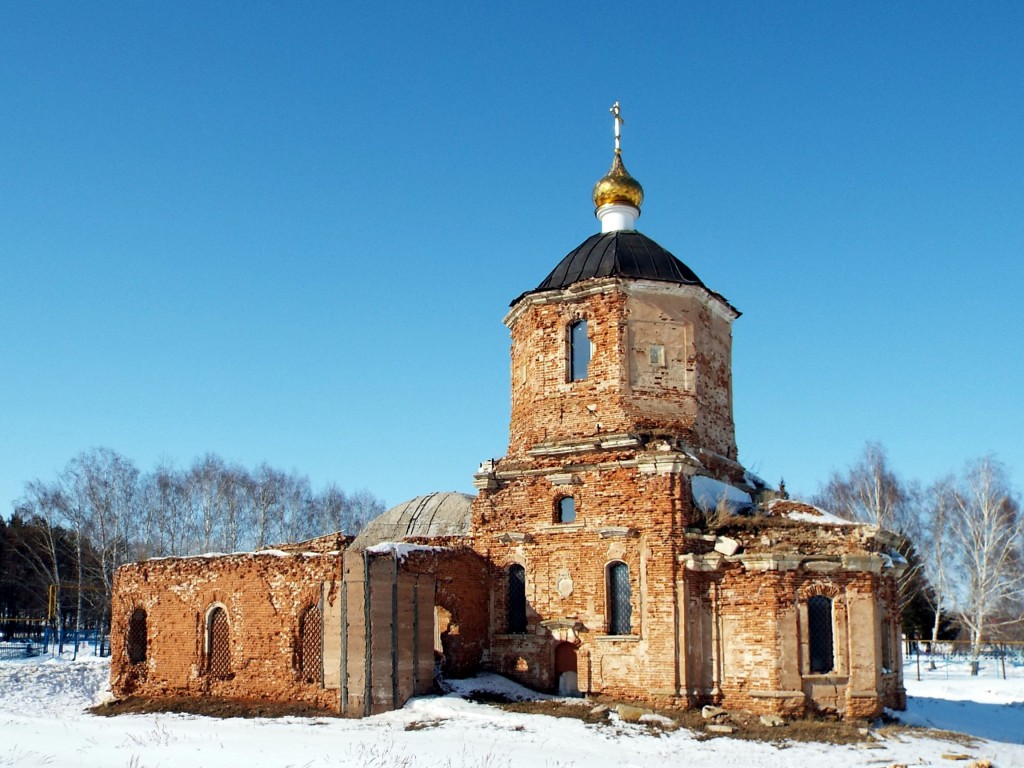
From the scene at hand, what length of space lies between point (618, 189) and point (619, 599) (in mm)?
8707

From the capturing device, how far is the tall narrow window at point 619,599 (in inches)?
677

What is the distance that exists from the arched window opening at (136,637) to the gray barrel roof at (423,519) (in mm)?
5053

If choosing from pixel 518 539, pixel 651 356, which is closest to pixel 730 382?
pixel 651 356

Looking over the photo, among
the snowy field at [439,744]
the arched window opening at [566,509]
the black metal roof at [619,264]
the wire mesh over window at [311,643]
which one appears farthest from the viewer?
the black metal roof at [619,264]

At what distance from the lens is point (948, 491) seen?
110ft

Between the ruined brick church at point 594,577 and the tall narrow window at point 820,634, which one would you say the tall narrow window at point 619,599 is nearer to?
the ruined brick church at point 594,577

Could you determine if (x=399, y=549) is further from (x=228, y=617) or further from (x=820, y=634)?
(x=820, y=634)

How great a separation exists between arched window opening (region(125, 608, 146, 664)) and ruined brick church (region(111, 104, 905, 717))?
0.16 ft

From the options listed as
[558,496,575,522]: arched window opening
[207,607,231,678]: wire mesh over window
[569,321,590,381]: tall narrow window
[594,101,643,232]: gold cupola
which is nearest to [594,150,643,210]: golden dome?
[594,101,643,232]: gold cupola

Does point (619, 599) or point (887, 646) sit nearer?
point (619, 599)

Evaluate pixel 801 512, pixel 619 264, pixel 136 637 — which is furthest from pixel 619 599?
pixel 136 637

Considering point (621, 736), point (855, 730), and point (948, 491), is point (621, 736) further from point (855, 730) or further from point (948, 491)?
point (948, 491)

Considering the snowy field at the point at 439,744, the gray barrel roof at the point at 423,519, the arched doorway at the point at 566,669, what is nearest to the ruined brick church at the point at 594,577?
the arched doorway at the point at 566,669

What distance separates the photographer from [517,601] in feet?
60.2
